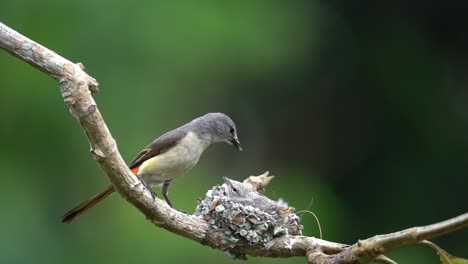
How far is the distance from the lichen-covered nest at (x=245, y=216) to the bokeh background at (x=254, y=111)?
3.83 m

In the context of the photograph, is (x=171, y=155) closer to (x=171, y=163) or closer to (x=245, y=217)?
(x=171, y=163)

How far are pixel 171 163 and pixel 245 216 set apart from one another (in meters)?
0.86

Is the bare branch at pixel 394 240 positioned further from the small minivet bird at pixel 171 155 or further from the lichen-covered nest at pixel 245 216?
the small minivet bird at pixel 171 155

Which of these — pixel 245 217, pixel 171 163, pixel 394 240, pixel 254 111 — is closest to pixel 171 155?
pixel 171 163

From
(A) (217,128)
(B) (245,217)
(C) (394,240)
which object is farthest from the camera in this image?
(A) (217,128)

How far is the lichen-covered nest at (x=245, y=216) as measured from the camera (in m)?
5.70

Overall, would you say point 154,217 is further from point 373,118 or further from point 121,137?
point 373,118

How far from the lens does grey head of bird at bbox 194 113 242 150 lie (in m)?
6.91

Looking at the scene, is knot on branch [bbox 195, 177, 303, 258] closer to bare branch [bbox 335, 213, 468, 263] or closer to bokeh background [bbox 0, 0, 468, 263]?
bare branch [bbox 335, 213, 468, 263]

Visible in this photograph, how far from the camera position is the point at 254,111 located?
13.7 metres

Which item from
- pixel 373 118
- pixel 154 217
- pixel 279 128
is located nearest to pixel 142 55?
pixel 279 128

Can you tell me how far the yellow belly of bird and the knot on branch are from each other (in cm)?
30

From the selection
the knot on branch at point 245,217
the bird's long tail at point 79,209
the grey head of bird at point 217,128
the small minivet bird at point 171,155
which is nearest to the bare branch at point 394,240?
the knot on branch at point 245,217

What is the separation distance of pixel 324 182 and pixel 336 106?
131 cm
